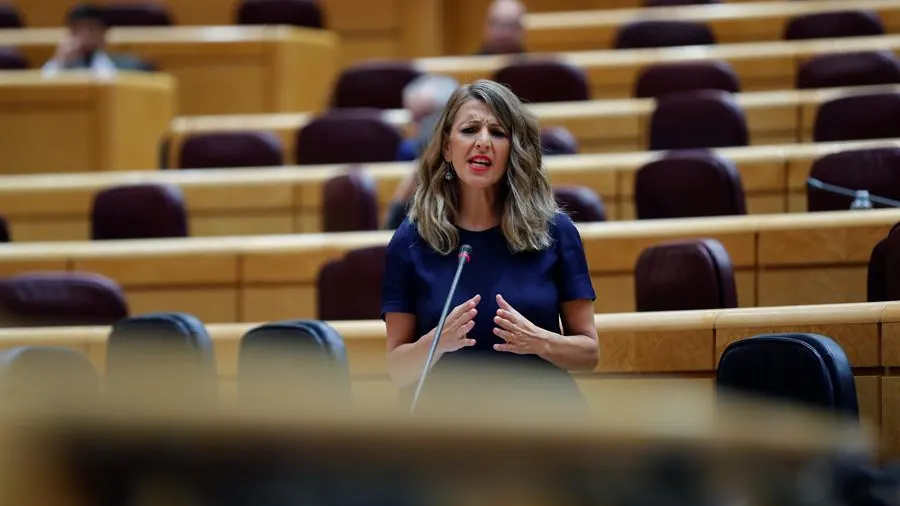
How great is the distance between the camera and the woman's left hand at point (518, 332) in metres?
0.72

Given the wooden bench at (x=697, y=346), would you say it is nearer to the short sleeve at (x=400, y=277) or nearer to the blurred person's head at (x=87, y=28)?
the short sleeve at (x=400, y=277)

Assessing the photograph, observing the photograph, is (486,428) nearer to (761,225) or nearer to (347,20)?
(761,225)

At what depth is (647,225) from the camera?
4.45 feet

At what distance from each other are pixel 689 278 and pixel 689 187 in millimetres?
328

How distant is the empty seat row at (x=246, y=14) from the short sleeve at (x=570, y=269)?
1.86 meters

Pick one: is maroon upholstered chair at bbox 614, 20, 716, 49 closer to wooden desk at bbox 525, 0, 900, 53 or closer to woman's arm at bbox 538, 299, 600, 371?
wooden desk at bbox 525, 0, 900, 53

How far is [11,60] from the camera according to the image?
2.28 metres

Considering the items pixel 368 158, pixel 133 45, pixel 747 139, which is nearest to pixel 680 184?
pixel 747 139

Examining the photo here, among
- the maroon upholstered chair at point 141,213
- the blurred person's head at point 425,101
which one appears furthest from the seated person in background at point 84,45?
the blurred person's head at point 425,101

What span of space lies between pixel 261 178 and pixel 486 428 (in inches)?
60.9

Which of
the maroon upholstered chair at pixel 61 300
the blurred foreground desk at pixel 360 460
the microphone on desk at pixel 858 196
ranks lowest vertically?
the maroon upholstered chair at pixel 61 300

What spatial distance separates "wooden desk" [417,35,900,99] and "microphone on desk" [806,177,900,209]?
2.22ft

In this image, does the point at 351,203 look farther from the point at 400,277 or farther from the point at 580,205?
the point at 400,277

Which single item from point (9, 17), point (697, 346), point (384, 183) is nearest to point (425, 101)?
point (384, 183)
